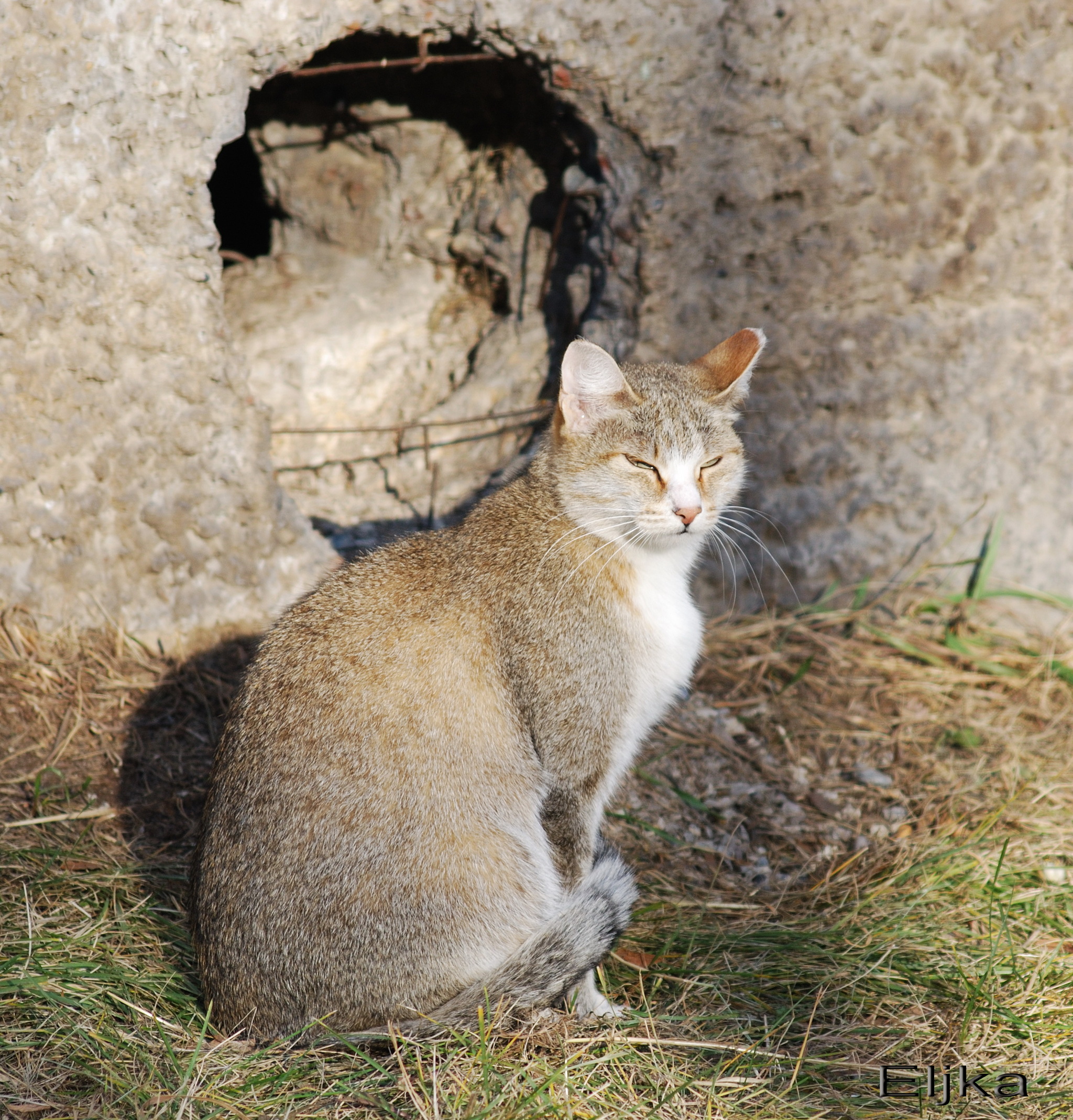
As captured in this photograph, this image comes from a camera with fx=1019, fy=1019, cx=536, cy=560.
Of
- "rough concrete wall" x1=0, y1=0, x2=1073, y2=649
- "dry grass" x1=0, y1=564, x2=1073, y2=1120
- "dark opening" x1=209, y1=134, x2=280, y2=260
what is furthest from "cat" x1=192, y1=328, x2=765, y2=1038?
"dark opening" x1=209, y1=134, x2=280, y2=260

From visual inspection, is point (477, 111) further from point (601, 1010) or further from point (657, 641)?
point (601, 1010)

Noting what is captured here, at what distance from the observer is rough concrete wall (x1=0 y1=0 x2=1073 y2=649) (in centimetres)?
381

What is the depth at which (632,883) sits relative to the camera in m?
2.99

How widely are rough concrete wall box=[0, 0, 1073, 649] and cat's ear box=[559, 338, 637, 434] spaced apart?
61.1 inches

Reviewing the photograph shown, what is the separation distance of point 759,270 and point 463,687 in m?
2.71

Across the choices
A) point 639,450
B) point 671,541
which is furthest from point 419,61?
point 671,541

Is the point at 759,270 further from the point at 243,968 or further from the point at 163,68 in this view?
the point at 243,968

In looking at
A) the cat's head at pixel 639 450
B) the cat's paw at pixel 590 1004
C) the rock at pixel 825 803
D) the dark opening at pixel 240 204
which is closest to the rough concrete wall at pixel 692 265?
the rock at pixel 825 803

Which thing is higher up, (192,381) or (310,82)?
(310,82)

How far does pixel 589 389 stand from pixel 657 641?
2.79 ft

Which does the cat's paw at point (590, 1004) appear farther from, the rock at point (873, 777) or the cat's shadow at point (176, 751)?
the rock at point (873, 777)

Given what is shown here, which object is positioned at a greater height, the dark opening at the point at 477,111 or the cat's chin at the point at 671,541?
the dark opening at the point at 477,111

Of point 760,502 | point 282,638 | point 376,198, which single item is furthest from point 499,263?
point 282,638

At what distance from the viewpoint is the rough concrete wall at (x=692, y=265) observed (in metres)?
3.81
